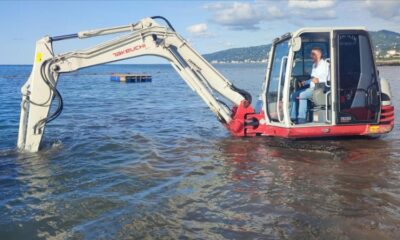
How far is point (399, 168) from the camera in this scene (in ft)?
27.8

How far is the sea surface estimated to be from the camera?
18.8ft

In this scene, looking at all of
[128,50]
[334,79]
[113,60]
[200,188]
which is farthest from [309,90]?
[113,60]

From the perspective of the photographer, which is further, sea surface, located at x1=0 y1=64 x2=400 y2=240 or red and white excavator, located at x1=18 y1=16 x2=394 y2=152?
red and white excavator, located at x1=18 y1=16 x2=394 y2=152

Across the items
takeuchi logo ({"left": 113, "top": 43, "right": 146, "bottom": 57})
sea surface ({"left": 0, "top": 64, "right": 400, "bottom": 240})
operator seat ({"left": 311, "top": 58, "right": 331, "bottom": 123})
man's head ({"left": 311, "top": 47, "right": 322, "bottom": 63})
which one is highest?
takeuchi logo ({"left": 113, "top": 43, "right": 146, "bottom": 57})

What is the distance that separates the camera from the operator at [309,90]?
33.4ft

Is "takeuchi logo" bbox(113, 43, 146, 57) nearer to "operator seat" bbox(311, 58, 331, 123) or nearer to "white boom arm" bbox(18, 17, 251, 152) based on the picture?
"white boom arm" bbox(18, 17, 251, 152)

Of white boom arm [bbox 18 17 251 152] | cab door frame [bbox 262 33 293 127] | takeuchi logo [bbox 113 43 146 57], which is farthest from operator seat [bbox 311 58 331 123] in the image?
takeuchi logo [bbox 113 43 146 57]

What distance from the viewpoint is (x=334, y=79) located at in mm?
9992

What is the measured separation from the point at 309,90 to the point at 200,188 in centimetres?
412

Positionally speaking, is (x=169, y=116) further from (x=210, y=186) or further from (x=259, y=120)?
(x=210, y=186)

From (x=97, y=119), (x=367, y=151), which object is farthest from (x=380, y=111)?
(x=97, y=119)

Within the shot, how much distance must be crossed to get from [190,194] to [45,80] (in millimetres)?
4759

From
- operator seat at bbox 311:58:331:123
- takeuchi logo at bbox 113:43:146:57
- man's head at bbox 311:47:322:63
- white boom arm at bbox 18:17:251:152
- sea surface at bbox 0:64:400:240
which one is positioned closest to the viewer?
sea surface at bbox 0:64:400:240

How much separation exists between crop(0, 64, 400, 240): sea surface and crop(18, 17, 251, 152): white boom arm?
0.82 metres
